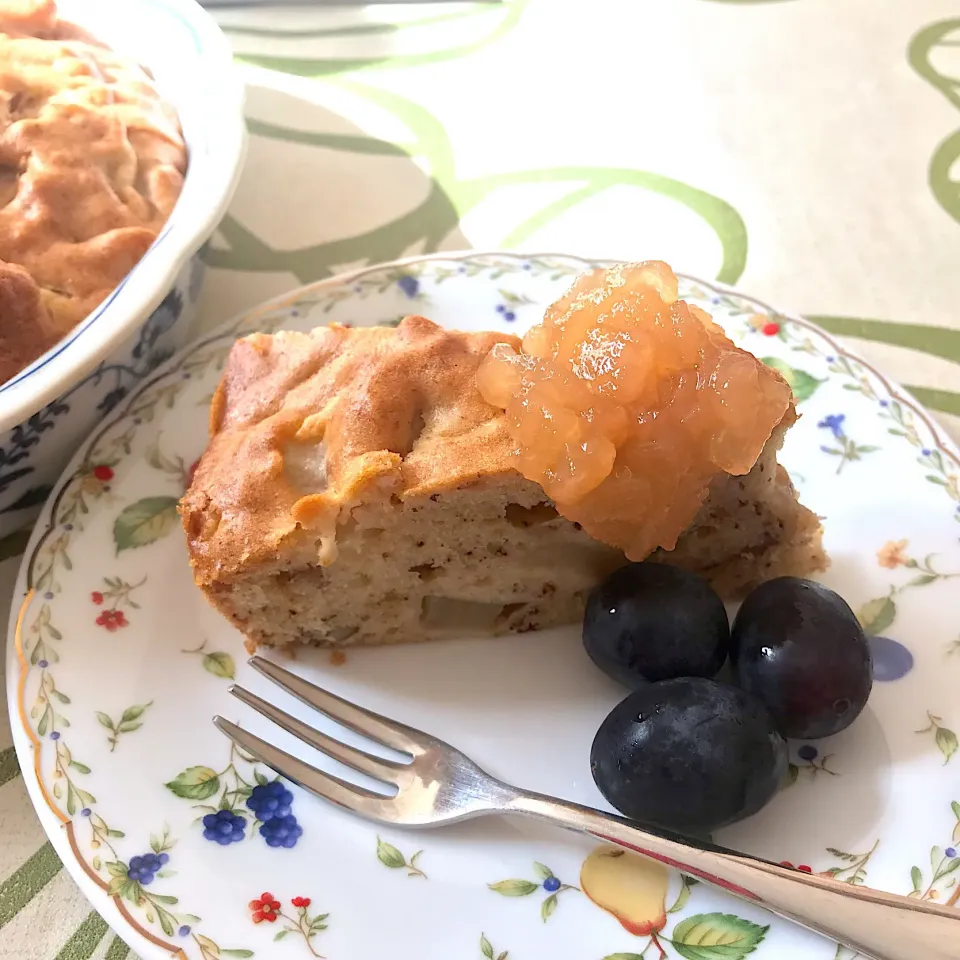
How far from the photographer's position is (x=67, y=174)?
147cm

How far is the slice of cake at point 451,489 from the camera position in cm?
118

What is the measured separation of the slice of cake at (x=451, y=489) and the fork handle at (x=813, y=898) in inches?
13.9

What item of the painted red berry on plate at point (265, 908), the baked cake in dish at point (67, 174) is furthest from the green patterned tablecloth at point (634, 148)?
the painted red berry on plate at point (265, 908)

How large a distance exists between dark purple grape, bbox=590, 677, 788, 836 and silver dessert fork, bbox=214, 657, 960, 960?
3 cm

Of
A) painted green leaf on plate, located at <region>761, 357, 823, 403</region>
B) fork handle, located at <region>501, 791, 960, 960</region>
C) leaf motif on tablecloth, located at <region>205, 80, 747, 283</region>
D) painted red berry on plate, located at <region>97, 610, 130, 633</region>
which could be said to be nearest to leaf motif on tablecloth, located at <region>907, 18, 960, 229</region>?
leaf motif on tablecloth, located at <region>205, 80, 747, 283</region>

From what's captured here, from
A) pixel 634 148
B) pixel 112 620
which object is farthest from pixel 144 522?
pixel 634 148

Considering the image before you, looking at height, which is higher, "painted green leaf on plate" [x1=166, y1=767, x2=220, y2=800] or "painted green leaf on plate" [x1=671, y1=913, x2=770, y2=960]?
"painted green leaf on plate" [x1=671, y1=913, x2=770, y2=960]

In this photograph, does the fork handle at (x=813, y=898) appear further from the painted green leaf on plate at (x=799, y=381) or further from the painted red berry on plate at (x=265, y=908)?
the painted green leaf on plate at (x=799, y=381)

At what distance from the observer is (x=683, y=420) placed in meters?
1.17

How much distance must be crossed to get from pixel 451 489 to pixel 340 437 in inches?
6.6

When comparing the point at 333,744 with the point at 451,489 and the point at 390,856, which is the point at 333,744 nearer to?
the point at 390,856

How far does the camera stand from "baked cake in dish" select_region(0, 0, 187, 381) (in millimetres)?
1382

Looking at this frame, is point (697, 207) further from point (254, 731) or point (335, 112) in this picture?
point (254, 731)

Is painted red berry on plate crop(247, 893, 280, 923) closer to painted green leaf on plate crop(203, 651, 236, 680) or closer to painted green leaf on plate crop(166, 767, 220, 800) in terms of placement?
painted green leaf on plate crop(166, 767, 220, 800)
